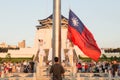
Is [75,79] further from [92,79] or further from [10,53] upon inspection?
[10,53]

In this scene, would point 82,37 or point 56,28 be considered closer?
point 56,28

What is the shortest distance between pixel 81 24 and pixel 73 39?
0.90 m

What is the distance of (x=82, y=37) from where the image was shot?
48.3ft

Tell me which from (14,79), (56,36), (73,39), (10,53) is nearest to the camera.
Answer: (56,36)

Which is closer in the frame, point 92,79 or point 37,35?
point 92,79

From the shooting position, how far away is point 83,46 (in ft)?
46.7

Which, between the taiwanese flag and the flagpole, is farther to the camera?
the taiwanese flag

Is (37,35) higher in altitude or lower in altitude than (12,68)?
higher

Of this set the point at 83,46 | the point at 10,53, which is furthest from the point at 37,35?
the point at 83,46

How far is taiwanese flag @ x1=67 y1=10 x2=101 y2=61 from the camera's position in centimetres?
1392

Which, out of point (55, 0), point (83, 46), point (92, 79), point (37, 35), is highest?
point (37, 35)

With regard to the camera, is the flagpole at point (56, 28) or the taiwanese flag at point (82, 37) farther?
the taiwanese flag at point (82, 37)

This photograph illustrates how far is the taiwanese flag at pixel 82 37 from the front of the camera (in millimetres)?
13922

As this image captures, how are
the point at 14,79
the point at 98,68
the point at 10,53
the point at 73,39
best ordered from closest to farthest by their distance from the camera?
the point at 73,39
the point at 14,79
the point at 98,68
the point at 10,53
